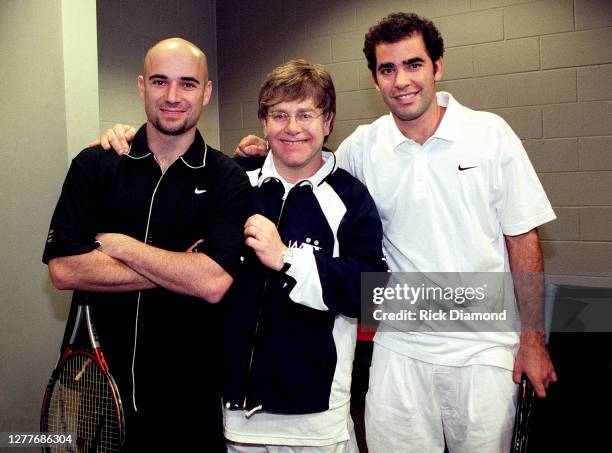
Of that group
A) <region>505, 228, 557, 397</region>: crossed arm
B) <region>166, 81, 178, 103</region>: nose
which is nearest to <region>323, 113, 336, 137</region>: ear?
<region>166, 81, 178, 103</region>: nose

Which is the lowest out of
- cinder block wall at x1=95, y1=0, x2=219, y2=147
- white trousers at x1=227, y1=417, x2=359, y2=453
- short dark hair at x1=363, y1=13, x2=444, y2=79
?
white trousers at x1=227, y1=417, x2=359, y2=453

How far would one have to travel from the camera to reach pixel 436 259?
1795mm

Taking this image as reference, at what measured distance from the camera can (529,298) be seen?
1842mm

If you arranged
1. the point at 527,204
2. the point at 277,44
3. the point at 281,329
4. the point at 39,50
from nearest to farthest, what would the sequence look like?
the point at 281,329, the point at 527,204, the point at 39,50, the point at 277,44

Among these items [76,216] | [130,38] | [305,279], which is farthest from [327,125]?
[130,38]

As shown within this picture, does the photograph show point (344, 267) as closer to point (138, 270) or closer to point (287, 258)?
point (287, 258)

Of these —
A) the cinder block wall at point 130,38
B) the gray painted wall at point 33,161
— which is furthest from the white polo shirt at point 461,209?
the cinder block wall at point 130,38

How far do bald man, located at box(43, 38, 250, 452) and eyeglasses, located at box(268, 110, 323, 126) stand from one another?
0.22m

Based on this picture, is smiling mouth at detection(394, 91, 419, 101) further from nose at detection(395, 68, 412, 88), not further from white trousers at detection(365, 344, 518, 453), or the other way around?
white trousers at detection(365, 344, 518, 453)

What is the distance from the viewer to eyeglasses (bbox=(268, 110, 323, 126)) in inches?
67.4

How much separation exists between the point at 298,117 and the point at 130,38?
10.4 feet

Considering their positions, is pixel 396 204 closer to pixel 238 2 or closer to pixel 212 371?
pixel 212 371

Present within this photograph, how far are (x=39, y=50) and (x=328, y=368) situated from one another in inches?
72.0

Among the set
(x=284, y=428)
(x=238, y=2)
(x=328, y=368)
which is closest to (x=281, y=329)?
(x=328, y=368)
